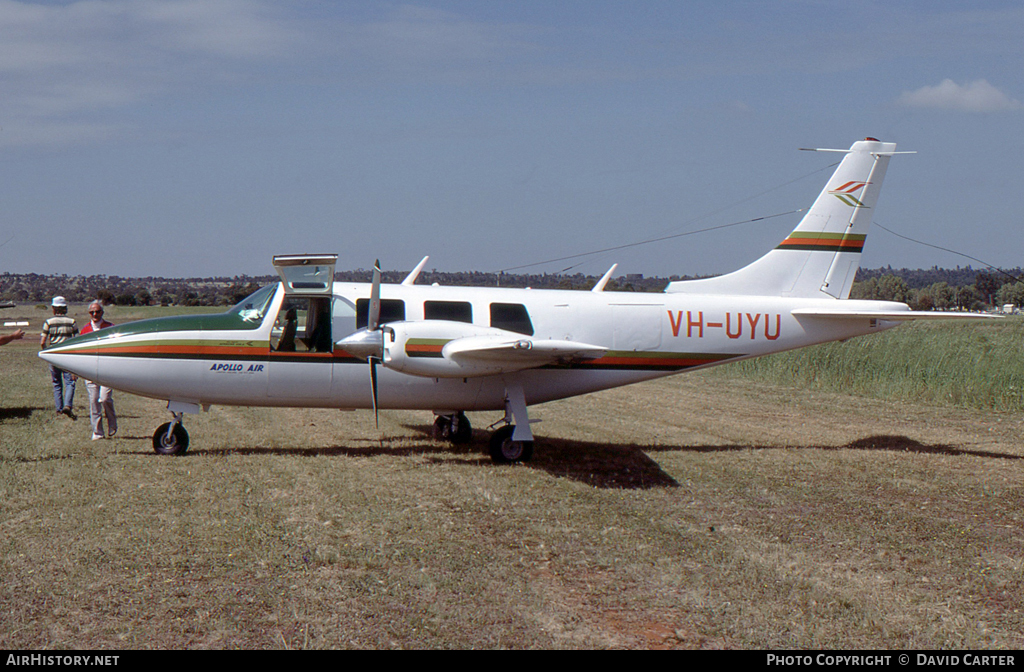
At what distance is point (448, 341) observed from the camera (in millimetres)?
12750

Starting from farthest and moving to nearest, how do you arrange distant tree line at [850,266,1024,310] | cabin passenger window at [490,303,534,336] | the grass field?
distant tree line at [850,266,1024,310] < cabin passenger window at [490,303,534,336] < the grass field

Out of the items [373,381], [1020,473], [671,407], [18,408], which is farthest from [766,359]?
[18,408]

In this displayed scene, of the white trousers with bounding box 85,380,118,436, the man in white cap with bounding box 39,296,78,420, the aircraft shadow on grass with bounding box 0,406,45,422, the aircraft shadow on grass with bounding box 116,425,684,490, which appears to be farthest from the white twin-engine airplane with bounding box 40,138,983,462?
the aircraft shadow on grass with bounding box 0,406,45,422

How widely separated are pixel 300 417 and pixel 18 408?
627cm

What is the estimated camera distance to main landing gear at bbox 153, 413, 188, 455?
1355 centimetres

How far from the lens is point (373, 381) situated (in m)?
12.9

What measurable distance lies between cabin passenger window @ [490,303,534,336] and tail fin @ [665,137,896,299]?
494 centimetres

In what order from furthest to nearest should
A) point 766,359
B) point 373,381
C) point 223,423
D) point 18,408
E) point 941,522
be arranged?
point 766,359, point 18,408, point 223,423, point 373,381, point 941,522

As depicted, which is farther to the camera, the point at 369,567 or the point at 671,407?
the point at 671,407

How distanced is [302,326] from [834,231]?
33.1 feet

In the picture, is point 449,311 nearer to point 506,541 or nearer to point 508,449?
point 508,449

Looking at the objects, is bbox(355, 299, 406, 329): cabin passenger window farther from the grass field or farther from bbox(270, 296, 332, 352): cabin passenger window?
the grass field

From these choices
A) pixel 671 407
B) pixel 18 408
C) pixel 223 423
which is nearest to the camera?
pixel 223 423
